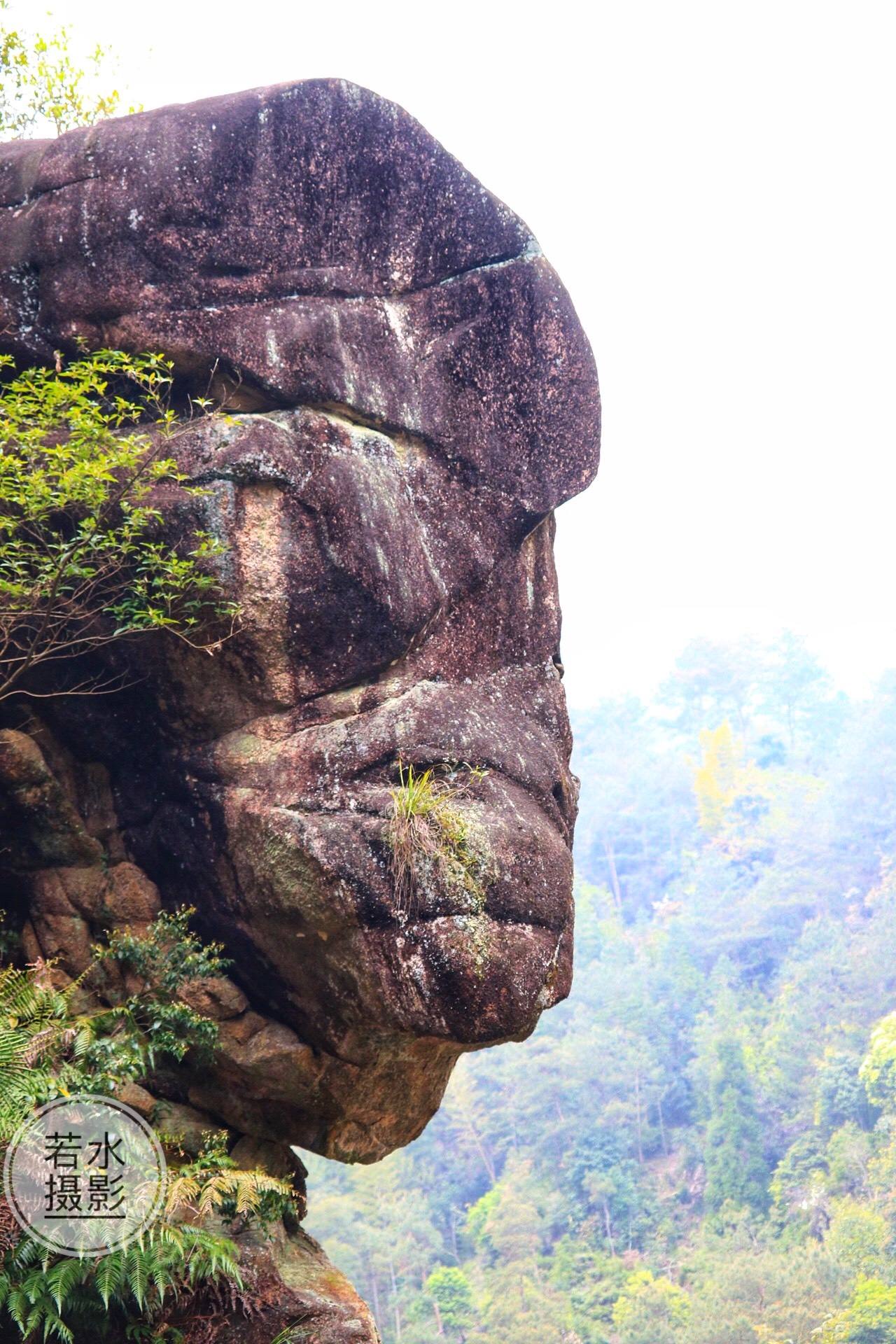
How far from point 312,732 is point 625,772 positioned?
243 ft

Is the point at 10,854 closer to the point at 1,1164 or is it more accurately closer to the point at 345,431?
the point at 1,1164

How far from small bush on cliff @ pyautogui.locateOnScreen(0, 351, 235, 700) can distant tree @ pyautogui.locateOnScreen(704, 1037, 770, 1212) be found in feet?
136

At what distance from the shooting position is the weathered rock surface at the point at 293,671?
25.0 ft

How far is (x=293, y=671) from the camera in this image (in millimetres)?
8039

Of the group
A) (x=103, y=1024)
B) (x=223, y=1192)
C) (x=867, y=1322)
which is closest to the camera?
(x=223, y=1192)

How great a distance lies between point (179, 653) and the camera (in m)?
8.00

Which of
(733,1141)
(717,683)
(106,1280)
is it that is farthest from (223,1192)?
(717,683)

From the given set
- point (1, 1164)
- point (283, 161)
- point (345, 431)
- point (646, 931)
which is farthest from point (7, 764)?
point (646, 931)

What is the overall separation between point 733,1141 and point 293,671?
1680 inches

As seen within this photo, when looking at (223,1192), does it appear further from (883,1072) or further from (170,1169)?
(883,1072)

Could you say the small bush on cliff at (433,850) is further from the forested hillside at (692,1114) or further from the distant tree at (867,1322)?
the forested hillside at (692,1114)

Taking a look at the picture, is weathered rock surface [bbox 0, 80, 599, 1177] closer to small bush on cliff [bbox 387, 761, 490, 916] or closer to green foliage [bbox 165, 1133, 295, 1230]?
small bush on cliff [bbox 387, 761, 490, 916]

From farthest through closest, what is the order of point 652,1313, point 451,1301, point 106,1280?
point 451,1301, point 652,1313, point 106,1280

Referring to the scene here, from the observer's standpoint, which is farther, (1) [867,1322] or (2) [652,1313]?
(2) [652,1313]
